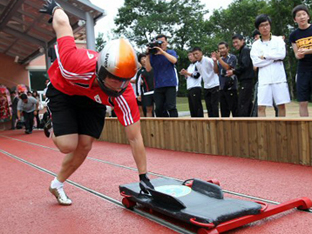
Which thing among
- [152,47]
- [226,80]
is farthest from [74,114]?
[226,80]

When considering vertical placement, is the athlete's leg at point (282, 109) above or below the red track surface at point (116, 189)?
above

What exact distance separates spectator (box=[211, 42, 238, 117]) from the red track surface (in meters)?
1.52

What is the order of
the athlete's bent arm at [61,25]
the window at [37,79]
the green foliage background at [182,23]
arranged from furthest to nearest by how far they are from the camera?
the green foliage background at [182,23] < the window at [37,79] < the athlete's bent arm at [61,25]

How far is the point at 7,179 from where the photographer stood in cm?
497

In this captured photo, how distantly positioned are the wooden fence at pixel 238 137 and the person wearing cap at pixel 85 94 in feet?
8.29

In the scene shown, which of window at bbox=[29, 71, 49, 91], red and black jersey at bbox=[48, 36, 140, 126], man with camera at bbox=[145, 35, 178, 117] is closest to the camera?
red and black jersey at bbox=[48, 36, 140, 126]

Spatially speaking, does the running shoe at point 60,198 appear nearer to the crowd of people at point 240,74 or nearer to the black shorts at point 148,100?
the crowd of people at point 240,74

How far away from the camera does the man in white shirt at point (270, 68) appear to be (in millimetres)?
5465

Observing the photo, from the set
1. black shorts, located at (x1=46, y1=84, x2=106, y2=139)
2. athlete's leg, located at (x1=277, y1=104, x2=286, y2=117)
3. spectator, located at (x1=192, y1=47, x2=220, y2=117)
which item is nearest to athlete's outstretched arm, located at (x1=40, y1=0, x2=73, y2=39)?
black shorts, located at (x1=46, y1=84, x2=106, y2=139)

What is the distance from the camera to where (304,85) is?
5.07 m

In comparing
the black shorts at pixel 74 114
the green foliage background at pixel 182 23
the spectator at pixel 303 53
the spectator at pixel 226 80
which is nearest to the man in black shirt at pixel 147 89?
the spectator at pixel 226 80

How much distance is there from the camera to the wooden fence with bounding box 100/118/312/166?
460 centimetres

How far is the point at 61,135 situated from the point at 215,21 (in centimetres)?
4308

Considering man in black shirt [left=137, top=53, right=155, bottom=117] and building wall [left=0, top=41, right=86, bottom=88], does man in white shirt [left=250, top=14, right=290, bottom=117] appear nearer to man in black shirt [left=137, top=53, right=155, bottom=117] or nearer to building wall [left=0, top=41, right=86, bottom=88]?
man in black shirt [left=137, top=53, right=155, bottom=117]
